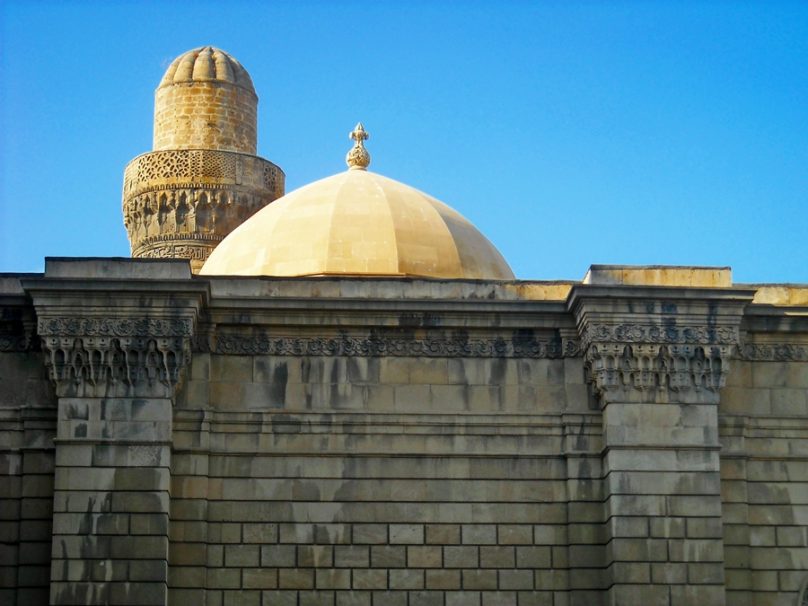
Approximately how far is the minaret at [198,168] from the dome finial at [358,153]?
361 inches

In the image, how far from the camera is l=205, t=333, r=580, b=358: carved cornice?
75.6ft

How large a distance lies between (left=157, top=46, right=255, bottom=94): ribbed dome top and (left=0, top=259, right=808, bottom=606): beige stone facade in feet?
54.7

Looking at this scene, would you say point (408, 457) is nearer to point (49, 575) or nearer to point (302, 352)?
point (302, 352)

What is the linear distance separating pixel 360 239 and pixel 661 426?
5.88m

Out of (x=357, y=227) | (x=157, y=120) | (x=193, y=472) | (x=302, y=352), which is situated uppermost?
(x=157, y=120)

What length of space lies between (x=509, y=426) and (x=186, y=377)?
391cm

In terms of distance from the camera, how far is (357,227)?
26.7m

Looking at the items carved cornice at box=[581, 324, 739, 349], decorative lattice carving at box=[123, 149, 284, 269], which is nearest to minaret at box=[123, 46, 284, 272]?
decorative lattice carving at box=[123, 149, 284, 269]

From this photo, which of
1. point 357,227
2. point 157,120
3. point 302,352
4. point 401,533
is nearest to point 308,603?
point 401,533

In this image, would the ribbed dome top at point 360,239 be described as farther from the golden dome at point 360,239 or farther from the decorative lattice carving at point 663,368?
the decorative lattice carving at point 663,368

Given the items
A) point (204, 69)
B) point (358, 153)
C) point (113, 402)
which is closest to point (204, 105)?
point (204, 69)

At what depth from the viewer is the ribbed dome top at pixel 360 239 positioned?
26.4 metres

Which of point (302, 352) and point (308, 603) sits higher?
point (302, 352)

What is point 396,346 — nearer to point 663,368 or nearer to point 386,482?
point 386,482
